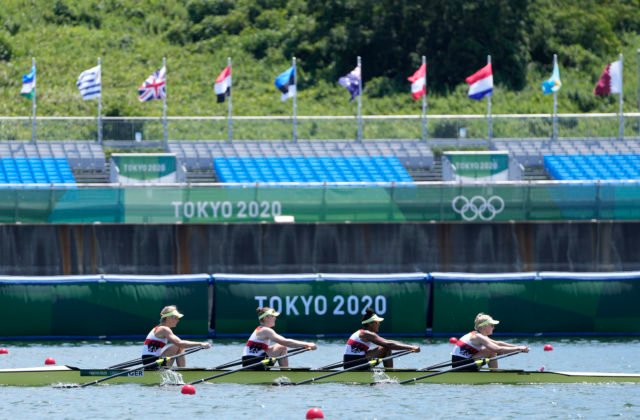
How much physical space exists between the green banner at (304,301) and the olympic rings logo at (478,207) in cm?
676

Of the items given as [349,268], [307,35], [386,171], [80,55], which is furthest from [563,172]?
[80,55]

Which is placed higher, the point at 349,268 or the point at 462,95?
the point at 462,95

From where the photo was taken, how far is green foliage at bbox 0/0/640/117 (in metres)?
66.6

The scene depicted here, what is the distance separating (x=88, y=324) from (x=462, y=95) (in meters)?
36.5

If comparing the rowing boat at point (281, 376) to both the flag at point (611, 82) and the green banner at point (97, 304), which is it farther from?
the flag at point (611, 82)

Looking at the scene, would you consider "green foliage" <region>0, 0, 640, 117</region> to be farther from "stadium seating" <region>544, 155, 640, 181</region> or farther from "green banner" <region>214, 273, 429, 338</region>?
"green banner" <region>214, 273, 429, 338</region>

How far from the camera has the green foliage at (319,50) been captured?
218 ft

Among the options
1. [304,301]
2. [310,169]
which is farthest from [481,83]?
[304,301]

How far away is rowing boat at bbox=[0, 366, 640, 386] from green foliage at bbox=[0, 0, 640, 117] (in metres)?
36.6

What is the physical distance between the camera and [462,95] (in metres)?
66.5

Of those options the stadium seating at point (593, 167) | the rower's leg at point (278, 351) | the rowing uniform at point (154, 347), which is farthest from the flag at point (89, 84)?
the rower's leg at point (278, 351)

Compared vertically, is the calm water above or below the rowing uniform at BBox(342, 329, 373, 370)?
below

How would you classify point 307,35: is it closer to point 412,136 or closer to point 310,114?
point 310,114

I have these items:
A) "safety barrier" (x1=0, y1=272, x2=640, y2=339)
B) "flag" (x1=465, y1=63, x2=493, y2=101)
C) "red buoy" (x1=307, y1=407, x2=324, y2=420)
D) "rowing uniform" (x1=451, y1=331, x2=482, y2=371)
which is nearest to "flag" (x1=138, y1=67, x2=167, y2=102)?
"flag" (x1=465, y1=63, x2=493, y2=101)
